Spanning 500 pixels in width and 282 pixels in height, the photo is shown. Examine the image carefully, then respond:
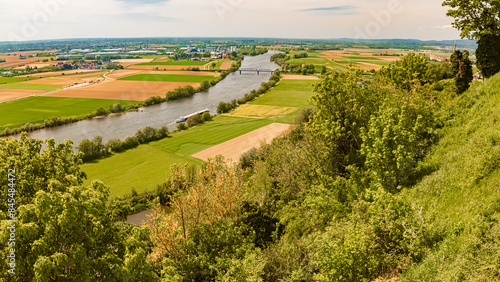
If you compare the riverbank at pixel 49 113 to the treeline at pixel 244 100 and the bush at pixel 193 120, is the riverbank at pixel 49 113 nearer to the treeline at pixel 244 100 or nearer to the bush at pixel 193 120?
the bush at pixel 193 120

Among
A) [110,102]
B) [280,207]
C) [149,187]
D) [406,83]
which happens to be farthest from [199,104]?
[280,207]

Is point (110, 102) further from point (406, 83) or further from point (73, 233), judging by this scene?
point (73, 233)

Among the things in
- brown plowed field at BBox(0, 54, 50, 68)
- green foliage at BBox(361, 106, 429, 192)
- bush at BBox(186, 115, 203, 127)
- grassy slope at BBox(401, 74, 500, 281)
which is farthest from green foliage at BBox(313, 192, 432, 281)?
brown plowed field at BBox(0, 54, 50, 68)

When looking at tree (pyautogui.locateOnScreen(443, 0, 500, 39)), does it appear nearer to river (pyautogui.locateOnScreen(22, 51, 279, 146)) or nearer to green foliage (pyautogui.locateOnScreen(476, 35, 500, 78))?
green foliage (pyautogui.locateOnScreen(476, 35, 500, 78))

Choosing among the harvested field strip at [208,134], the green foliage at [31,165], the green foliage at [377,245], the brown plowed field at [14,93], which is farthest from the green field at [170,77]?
the green foliage at [377,245]

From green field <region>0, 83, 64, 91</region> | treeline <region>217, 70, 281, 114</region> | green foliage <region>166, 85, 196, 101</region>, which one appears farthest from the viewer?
green field <region>0, 83, 64, 91</region>

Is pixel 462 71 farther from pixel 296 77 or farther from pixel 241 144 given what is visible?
pixel 296 77
